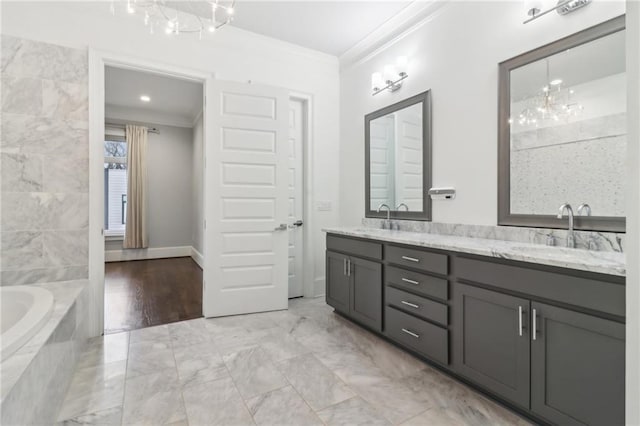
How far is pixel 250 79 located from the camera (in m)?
3.46

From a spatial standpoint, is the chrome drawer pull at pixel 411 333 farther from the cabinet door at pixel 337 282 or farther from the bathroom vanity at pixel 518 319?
the cabinet door at pixel 337 282

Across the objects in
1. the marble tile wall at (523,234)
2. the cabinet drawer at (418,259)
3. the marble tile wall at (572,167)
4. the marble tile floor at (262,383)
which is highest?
the marble tile wall at (572,167)

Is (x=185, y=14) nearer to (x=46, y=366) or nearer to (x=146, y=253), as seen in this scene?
(x=46, y=366)

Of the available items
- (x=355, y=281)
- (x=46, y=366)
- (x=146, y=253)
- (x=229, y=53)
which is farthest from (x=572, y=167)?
(x=146, y=253)

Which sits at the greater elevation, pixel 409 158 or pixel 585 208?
pixel 409 158

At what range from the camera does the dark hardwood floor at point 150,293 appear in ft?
10.3

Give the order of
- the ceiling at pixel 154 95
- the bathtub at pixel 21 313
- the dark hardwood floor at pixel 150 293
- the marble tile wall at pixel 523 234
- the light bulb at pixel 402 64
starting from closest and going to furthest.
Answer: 1. the bathtub at pixel 21 313
2. the marble tile wall at pixel 523 234
3. the light bulb at pixel 402 64
4. the dark hardwood floor at pixel 150 293
5. the ceiling at pixel 154 95

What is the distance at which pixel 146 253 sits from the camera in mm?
6371

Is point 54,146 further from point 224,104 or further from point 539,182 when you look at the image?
point 539,182

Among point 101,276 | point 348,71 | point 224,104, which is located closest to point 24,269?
point 101,276

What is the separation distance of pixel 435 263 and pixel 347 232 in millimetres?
978

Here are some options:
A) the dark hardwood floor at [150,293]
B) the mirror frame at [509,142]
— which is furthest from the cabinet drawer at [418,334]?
the dark hardwood floor at [150,293]

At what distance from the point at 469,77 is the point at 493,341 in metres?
1.90

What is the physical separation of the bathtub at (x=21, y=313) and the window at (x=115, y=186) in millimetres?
4416
